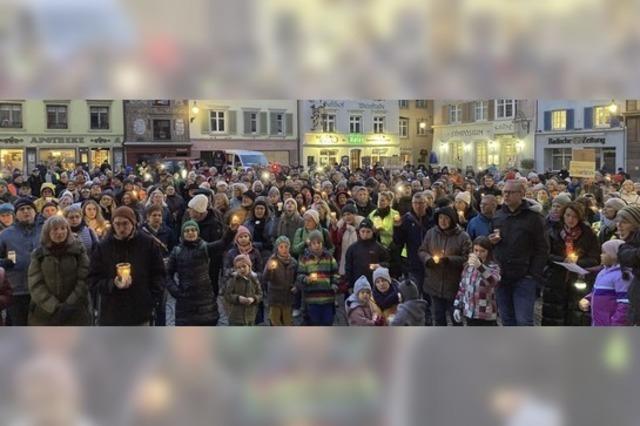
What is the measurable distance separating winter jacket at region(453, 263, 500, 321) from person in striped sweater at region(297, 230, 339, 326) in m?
1.13

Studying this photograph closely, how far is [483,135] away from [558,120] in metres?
5.45

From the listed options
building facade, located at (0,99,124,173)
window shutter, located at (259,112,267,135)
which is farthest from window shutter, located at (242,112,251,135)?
building facade, located at (0,99,124,173)

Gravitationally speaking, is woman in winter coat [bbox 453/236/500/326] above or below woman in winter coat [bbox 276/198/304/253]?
below

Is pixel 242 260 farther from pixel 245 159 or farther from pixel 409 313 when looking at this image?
pixel 245 159

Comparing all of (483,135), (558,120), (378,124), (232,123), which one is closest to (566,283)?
(558,120)

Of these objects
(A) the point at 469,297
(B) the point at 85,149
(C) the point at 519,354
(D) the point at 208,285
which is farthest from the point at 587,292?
(B) the point at 85,149

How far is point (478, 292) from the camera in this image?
500 centimetres

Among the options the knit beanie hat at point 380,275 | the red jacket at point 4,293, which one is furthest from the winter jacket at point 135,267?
the knit beanie hat at point 380,275

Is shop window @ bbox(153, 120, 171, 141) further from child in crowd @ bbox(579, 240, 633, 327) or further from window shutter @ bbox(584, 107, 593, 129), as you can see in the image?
child in crowd @ bbox(579, 240, 633, 327)

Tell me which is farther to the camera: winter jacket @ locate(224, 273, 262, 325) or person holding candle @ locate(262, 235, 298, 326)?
person holding candle @ locate(262, 235, 298, 326)

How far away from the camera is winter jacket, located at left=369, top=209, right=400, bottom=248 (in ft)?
22.9

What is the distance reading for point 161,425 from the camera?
1.26 m
